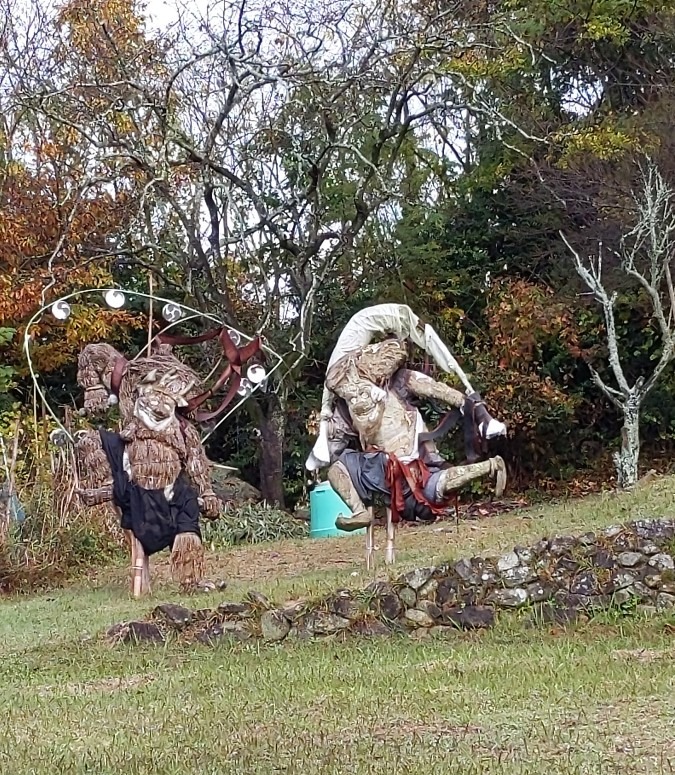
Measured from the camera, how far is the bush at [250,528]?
12.9 metres

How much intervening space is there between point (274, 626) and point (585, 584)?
5.30 ft

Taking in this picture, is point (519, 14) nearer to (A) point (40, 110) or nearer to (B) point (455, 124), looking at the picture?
(B) point (455, 124)

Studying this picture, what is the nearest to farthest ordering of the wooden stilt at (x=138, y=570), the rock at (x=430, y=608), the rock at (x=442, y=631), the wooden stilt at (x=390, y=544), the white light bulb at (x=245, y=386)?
the rock at (x=442, y=631), the rock at (x=430, y=608), the wooden stilt at (x=138, y=570), the wooden stilt at (x=390, y=544), the white light bulb at (x=245, y=386)

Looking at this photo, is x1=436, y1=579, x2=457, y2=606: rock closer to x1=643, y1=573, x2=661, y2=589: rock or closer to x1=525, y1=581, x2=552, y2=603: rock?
x1=525, y1=581, x2=552, y2=603: rock

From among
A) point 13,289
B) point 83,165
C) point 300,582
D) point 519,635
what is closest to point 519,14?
point 83,165

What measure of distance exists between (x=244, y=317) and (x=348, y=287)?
1.67 metres

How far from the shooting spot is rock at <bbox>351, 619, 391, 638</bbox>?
19.3ft

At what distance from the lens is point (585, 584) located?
5965 mm

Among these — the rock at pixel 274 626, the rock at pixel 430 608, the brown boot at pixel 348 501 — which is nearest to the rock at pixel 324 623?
the rock at pixel 274 626

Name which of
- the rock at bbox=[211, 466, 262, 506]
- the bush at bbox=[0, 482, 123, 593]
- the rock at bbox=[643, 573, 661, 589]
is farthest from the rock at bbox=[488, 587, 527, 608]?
the rock at bbox=[211, 466, 262, 506]

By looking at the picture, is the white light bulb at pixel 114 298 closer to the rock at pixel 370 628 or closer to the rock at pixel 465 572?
the rock at pixel 370 628

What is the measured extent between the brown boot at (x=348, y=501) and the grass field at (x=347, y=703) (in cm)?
86

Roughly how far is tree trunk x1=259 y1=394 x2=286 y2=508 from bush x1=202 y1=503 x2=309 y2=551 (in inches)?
51.5

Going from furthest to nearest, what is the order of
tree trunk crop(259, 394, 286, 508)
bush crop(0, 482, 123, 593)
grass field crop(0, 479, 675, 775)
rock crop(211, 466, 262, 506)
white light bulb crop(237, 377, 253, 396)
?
tree trunk crop(259, 394, 286, 508)
rock crop(211, 466, 262, 506)
bush crop(0, 482, 123, 593)
white light bulb crop(237, 377, 253, 396)
grass field crop(0, 479, 675, 775)
